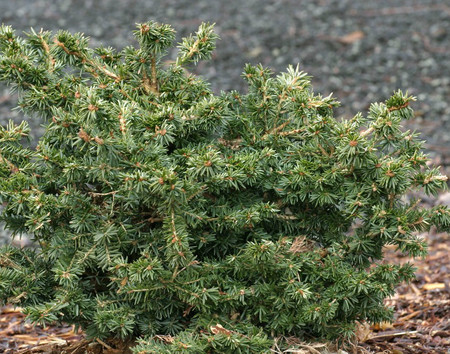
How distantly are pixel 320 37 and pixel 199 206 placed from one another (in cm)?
605

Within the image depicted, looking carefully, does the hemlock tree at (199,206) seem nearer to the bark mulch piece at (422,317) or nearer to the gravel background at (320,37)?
the bark mulch piece at (422,317)

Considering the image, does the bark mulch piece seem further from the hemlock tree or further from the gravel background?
the gravel background

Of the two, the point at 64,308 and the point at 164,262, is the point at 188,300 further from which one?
the point at 64,308

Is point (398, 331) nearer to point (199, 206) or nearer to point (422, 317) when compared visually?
point (422, 317)

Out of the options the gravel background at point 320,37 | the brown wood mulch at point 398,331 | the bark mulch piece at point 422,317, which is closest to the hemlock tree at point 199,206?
the brown wood mulch at point 398,331

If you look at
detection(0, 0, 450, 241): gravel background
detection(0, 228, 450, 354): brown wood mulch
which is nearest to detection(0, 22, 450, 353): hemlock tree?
detection(0, 228, 450, 354): brown wood mulch

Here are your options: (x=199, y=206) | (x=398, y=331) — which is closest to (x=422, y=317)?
(x=398, y=331)

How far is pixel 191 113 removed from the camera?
249 cm

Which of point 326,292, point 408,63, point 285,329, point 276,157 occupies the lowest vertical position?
point 285,329

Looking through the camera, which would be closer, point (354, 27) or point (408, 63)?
point (408, 63)

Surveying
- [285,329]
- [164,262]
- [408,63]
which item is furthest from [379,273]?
[408,63]

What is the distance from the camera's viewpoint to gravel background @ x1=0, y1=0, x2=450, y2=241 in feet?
23.2

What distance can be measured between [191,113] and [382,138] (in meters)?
0.75

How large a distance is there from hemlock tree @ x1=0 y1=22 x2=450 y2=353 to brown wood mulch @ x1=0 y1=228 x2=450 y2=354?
0.32 metres
